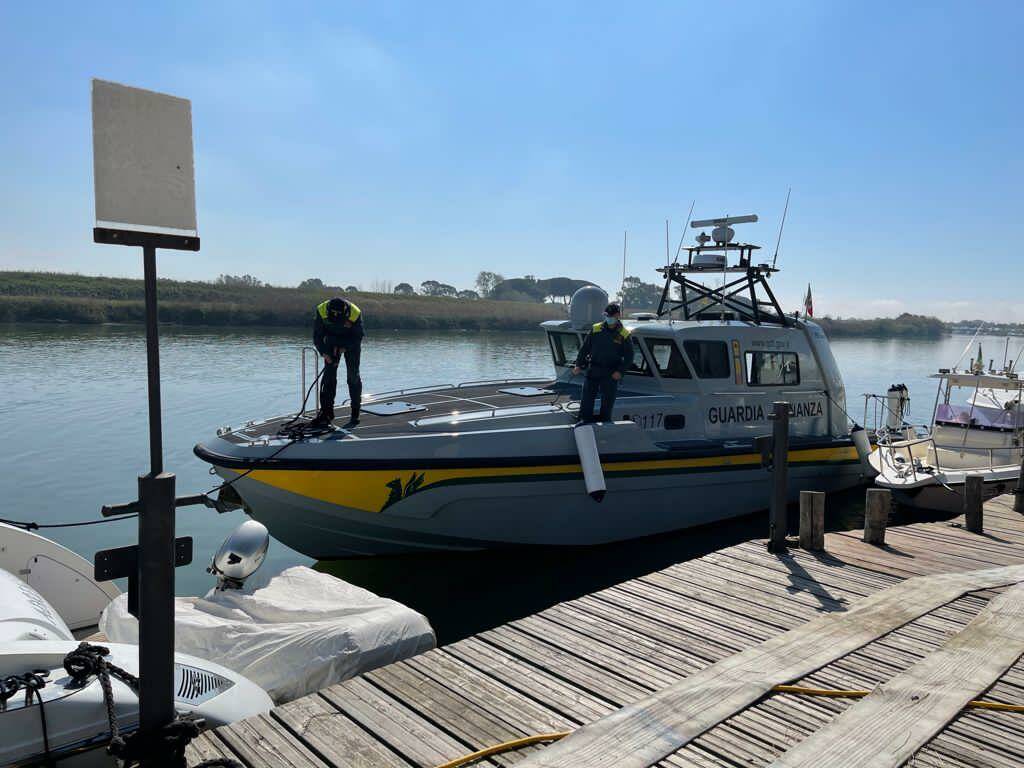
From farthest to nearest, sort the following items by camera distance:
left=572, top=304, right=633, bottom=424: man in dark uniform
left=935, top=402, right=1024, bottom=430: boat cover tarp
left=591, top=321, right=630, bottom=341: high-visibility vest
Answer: left=935, top=402, right=1024, bottom=430: boat cover tarp
left=591, top=321, right=630, bottom=341: high-visibility vest
left=572, top=304, right=633, bottom=424: man in dark uniform

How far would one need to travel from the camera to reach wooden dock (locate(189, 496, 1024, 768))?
274 cm

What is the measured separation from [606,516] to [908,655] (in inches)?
167

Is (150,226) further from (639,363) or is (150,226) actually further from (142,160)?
(639,363)

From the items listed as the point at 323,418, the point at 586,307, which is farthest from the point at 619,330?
the point at 323,418

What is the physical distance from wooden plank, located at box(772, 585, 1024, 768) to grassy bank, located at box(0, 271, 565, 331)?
37.3 meters

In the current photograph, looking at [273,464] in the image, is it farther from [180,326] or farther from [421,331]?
[421,331]

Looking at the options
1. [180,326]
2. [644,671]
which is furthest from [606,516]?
[180,326]

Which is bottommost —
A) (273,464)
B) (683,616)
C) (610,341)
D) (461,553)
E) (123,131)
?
(461,553)

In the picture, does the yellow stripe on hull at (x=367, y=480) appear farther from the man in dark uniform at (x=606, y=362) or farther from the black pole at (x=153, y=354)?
the black pole at (x=153, y=354)

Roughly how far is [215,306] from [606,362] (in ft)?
127

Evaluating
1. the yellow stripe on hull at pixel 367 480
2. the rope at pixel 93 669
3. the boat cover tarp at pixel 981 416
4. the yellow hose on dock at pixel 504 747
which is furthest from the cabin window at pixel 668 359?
the rope at pixel 93 669

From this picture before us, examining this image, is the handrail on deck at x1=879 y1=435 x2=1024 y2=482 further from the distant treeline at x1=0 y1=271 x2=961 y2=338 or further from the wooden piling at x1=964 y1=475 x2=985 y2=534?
the distant treeline at x1=0 y1=271 x2=961 y2=338

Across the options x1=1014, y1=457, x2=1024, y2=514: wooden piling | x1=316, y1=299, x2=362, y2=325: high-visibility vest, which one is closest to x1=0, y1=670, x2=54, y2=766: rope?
x1=316, y1=299, x2=362, y2=325: high-visibility vest

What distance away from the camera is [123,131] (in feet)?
7.55
